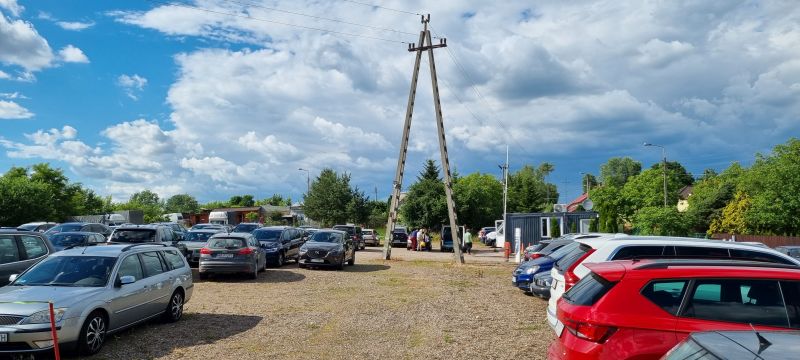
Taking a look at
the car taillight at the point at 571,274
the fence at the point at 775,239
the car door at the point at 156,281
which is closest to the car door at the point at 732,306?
the car taillight at the point at 571,274

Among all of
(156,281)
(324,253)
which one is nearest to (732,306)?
(156,281)

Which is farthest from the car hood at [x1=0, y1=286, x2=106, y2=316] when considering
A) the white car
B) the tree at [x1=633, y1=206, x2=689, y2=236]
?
the tree at [x1=633, y1=206, x2=689, y2=236]

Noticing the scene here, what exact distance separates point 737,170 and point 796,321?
55175 millimetres

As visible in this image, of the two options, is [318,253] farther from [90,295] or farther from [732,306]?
[732,306]

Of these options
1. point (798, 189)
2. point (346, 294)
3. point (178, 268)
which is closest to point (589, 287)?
point (178, 268)

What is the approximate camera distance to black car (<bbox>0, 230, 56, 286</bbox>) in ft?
34.4

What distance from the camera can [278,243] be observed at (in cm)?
2370

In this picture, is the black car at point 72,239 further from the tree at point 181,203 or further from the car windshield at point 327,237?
the tree at point 181,203

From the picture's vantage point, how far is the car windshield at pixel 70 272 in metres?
8.87

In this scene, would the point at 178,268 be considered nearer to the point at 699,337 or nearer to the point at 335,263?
the point at 699,337

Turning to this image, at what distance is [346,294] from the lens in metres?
15.4

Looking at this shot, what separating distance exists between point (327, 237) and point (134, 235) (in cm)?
800

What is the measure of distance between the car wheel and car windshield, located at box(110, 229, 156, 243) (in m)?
10.4

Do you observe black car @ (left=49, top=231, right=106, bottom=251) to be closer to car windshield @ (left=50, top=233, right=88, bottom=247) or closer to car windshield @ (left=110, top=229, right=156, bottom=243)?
car windshield @ (left=50, top=233, right=88, bottom=247)
